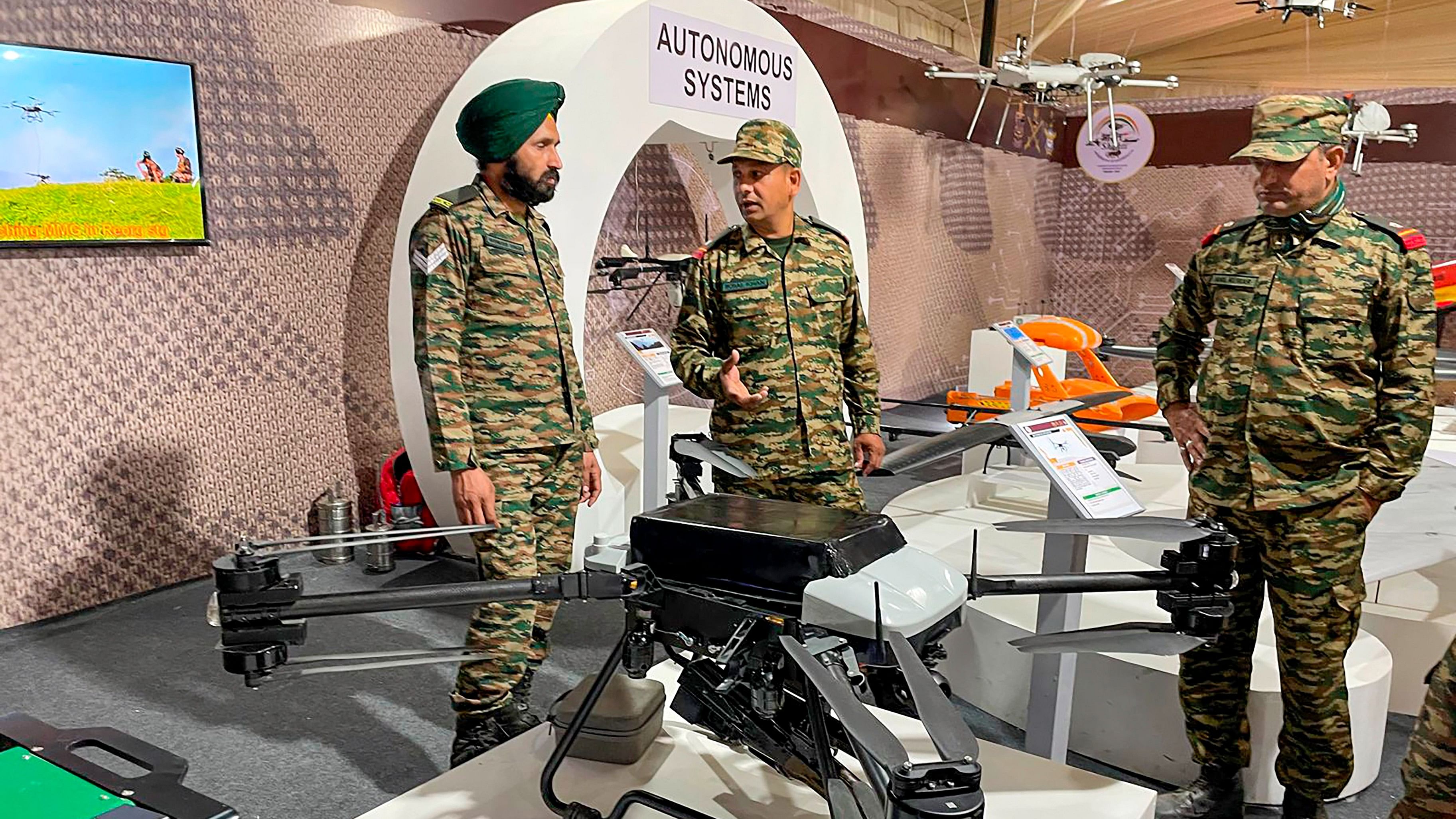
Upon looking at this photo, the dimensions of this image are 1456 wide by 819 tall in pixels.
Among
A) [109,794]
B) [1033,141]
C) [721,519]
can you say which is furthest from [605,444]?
[1033,141]

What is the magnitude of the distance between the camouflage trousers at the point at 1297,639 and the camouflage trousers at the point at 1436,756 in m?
0.77

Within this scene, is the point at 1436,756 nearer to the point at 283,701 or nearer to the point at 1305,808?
the point at 1305,808

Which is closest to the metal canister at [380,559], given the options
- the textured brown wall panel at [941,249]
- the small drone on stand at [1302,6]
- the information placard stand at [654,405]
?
the information placard stand at [654,405]

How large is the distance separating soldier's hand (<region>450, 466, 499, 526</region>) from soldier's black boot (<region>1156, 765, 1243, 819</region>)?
5.27 feet

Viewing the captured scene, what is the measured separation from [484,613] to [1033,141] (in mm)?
8496

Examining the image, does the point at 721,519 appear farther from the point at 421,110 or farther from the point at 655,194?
the point at 655,194

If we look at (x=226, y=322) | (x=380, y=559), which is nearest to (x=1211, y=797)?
(x=380, y=559)

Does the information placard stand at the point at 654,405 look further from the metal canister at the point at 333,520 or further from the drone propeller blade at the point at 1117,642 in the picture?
the drone propeller blade at the point at 1117,642

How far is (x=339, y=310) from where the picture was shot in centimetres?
410

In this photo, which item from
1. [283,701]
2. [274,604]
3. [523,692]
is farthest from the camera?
[283,701]

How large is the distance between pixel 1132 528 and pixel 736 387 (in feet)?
3.67

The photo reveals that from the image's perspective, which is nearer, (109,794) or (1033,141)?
(109,794)

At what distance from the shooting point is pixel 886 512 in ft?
→ 12.8

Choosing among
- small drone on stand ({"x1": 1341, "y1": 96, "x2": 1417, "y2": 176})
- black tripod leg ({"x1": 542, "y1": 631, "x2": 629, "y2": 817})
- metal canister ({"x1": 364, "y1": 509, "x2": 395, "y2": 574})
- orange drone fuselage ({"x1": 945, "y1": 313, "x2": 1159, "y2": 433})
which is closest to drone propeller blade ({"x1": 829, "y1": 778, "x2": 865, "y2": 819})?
black tripod leg ({"x1": 542, "y1": 631, "x2": 629, "y2": 817})
